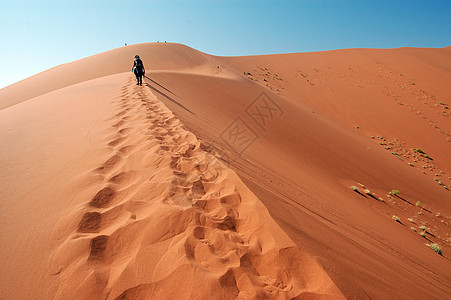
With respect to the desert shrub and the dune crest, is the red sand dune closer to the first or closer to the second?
the dune crest

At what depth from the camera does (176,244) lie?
1.43 m

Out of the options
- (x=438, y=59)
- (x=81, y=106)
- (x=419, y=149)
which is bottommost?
(x=419, y=149)

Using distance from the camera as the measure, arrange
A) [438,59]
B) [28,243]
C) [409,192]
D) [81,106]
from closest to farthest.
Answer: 1. [28,243]
2. [81,106]
3. [409,192]
4. [438,59]

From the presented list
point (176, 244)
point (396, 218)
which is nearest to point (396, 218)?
point (396, 218)

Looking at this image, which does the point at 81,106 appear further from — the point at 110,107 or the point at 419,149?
the point at 419,149

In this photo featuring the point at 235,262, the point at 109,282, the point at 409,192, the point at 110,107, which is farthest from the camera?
the point at 409,192

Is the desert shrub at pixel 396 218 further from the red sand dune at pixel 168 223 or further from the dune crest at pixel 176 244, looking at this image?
the dune crest at pixel 176 244

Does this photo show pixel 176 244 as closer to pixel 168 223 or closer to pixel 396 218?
pixel 168 223

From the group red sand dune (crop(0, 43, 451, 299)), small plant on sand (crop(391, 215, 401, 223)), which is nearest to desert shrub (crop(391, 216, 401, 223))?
small plant on sand (crop(391, 215, 401, 223))

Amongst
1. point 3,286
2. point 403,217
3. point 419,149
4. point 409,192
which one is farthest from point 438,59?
point 3,286

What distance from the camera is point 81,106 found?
5.16 m

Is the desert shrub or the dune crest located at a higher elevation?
the dune crest

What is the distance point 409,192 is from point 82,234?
341 inches

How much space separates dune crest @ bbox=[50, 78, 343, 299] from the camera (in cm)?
120
